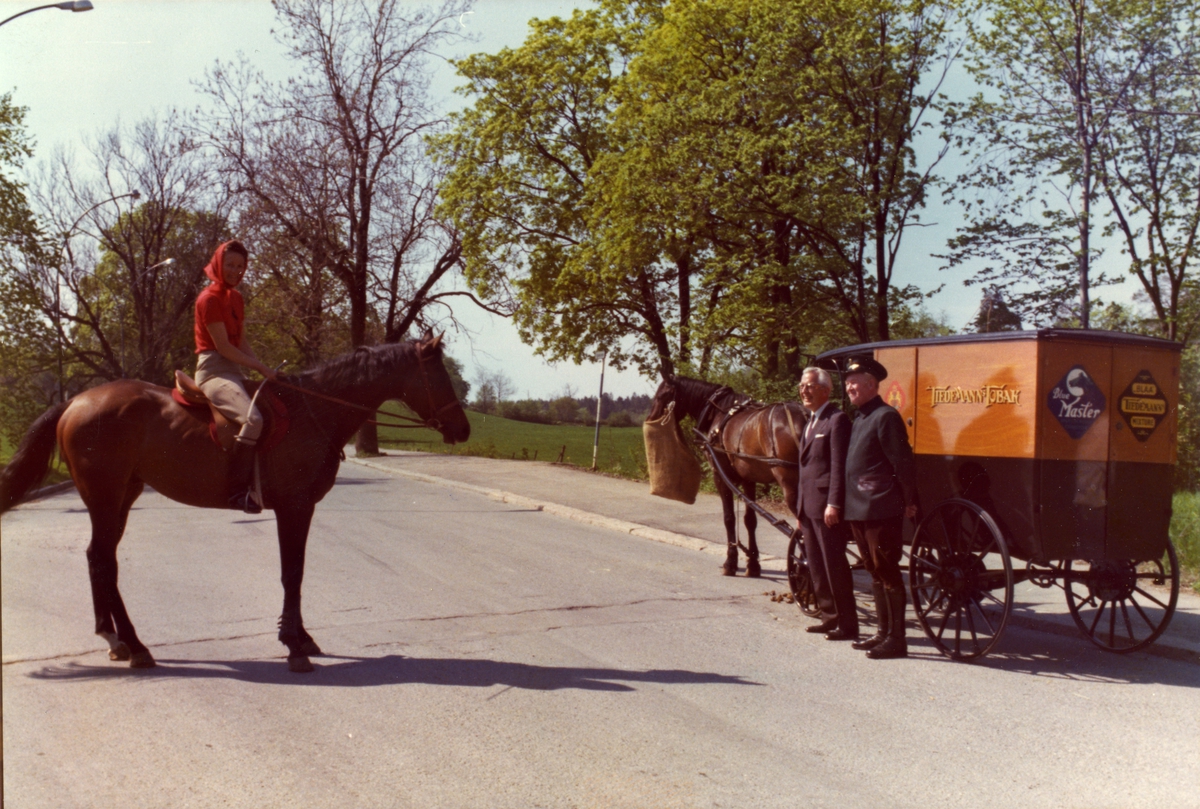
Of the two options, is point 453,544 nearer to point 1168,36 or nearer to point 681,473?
point 681,473

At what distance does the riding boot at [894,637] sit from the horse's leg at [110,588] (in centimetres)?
486

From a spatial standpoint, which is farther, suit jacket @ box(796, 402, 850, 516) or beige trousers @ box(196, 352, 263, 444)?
suit jacket @ box(796, 402, 850, 516)

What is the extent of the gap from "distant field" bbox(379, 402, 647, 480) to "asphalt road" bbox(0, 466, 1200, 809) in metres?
13.1

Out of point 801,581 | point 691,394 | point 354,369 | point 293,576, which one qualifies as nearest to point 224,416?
point 354,369

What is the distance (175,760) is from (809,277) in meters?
17.3

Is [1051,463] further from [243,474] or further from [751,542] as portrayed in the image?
[243,474]

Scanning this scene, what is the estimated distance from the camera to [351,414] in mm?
6309

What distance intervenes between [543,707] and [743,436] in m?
4.66

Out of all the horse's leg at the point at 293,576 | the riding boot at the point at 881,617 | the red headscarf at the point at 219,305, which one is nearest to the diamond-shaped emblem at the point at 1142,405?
the riding boot at the point at 881,617

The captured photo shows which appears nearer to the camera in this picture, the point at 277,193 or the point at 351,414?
the point at 351,414

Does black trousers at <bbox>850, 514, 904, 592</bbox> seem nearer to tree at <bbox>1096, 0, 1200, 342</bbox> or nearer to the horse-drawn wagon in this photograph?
the horse-drawn wagon

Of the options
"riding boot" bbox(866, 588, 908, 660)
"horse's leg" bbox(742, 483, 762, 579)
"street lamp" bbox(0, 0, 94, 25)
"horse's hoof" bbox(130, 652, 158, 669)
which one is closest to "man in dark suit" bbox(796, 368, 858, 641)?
"riding boot" bbox(866, 588, 908, 660)

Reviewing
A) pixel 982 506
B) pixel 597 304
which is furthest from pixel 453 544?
pixel 597 304

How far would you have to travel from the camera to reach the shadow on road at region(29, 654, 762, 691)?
225 inches
